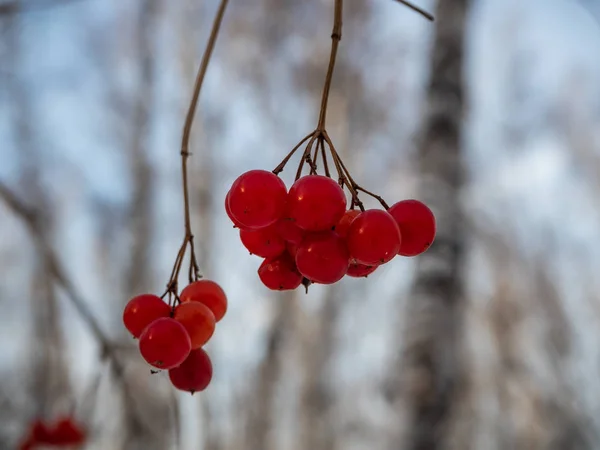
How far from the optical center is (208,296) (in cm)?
79

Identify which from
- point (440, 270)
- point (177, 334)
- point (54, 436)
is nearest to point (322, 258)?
point (177, 334)

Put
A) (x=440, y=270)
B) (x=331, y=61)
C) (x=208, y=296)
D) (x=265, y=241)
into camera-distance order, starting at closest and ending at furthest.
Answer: (x=331, y=61) → (x=265, y=241) → (x=208, y=296) → (x=440, y=270)

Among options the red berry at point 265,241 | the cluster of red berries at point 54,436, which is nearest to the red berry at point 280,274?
the red berry at point 265,241

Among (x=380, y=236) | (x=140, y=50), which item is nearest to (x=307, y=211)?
(x=380, y=236)

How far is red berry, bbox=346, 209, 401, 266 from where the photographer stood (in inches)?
23.5

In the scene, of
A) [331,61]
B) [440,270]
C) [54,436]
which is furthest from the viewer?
[440,270]

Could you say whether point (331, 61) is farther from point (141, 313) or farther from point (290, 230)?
point (141, 313)

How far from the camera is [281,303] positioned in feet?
21.4

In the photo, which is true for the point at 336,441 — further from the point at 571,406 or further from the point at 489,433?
the point at 571,406

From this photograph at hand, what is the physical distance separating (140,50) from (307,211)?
6.55m

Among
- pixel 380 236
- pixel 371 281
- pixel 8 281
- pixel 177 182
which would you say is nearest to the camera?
pixel 380 236

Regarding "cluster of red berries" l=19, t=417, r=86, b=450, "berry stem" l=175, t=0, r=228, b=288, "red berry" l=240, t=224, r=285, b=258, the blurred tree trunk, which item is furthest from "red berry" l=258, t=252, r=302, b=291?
the blurred tree trunk

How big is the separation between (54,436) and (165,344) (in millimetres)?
1778

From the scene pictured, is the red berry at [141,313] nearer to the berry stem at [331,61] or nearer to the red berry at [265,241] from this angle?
the red berry at [265,241]
